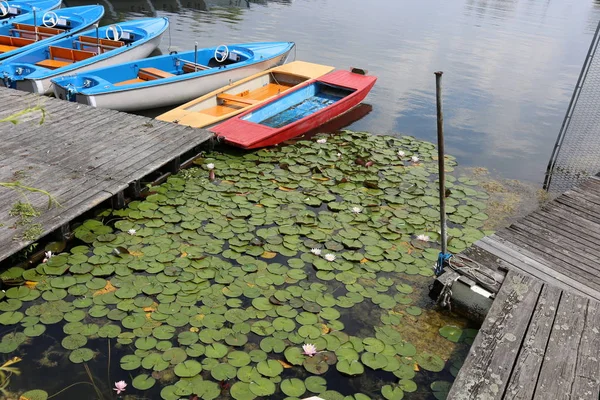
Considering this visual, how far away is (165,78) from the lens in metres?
8.20

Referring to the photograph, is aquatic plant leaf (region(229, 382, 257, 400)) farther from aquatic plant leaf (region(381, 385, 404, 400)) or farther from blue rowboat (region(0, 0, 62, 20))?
blue rowboat (region(0, 0, 62, 20))

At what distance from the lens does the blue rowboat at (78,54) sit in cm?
784

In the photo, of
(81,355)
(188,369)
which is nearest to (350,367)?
(188,369)

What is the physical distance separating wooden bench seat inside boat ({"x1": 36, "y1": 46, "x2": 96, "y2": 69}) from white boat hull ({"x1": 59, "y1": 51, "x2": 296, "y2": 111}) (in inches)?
78.4

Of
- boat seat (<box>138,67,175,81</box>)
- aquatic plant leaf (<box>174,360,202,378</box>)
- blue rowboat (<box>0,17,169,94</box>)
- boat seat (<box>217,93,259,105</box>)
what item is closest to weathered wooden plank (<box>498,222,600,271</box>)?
aquatic plant leaf (<box>174,360,202,378</box>)

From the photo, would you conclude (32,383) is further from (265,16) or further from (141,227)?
(265,16)

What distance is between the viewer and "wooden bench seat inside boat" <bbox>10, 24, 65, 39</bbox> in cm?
1052

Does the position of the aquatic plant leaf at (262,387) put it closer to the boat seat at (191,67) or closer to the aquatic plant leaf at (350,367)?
the aquatic plant leaf at (350,367)

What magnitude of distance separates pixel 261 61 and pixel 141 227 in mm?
5655

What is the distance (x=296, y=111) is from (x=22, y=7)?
9244mm

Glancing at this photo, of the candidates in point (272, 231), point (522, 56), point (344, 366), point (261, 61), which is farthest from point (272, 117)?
point (522, 56)

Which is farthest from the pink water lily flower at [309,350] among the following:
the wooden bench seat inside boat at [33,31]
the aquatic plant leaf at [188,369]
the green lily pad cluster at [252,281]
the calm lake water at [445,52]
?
the wooden bench seat inside boat at [33,31]

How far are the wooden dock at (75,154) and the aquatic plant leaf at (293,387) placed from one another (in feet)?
8.18

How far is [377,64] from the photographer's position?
45.9 feet
